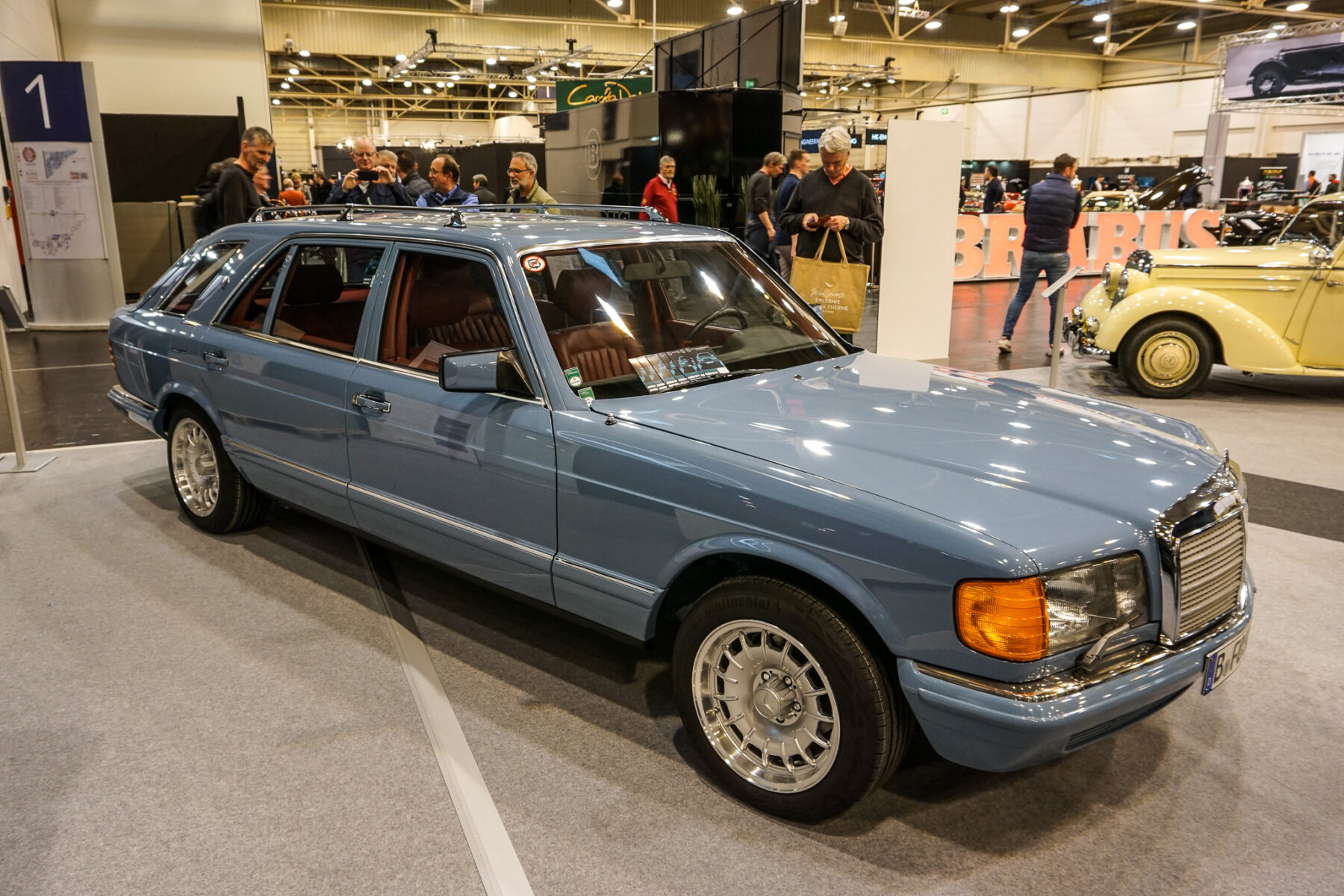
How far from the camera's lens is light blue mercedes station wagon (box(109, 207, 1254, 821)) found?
2223mm

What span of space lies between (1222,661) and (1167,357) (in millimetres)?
5972

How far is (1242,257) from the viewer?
7.60m

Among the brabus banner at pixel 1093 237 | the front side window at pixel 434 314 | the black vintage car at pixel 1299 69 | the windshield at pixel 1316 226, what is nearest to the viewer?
the front side window at pixel 434 314

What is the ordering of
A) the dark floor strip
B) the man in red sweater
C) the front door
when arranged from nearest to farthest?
the front door, the dark floor strip, the man in red sweater

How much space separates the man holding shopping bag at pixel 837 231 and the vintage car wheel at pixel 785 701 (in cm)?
421

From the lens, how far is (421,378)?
3.36 metres

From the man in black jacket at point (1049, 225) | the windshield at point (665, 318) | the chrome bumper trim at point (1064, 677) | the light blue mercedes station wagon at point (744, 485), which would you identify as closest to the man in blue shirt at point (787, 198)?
the man in black jacket at point (1049, 225)

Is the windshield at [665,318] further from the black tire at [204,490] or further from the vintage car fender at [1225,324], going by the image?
the vintage car fender at [1225,324]

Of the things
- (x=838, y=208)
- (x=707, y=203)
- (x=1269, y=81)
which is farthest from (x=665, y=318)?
(x=1269, y=81)

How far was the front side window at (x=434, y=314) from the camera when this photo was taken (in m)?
3.36

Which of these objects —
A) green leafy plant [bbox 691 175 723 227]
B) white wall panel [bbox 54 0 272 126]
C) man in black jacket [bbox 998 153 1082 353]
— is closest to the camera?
man in black jacket [bbox 998 153 1082 353]

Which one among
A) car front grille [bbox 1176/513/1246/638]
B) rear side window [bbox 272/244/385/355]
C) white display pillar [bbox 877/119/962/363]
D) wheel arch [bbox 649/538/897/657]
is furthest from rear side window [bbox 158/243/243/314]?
white display pillar [bbox 877/119/962/363]

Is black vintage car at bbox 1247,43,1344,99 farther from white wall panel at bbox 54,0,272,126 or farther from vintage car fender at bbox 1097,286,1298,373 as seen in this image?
white wall panel at bbox 54,0,272,126

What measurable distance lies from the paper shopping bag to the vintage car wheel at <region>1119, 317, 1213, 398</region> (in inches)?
109
